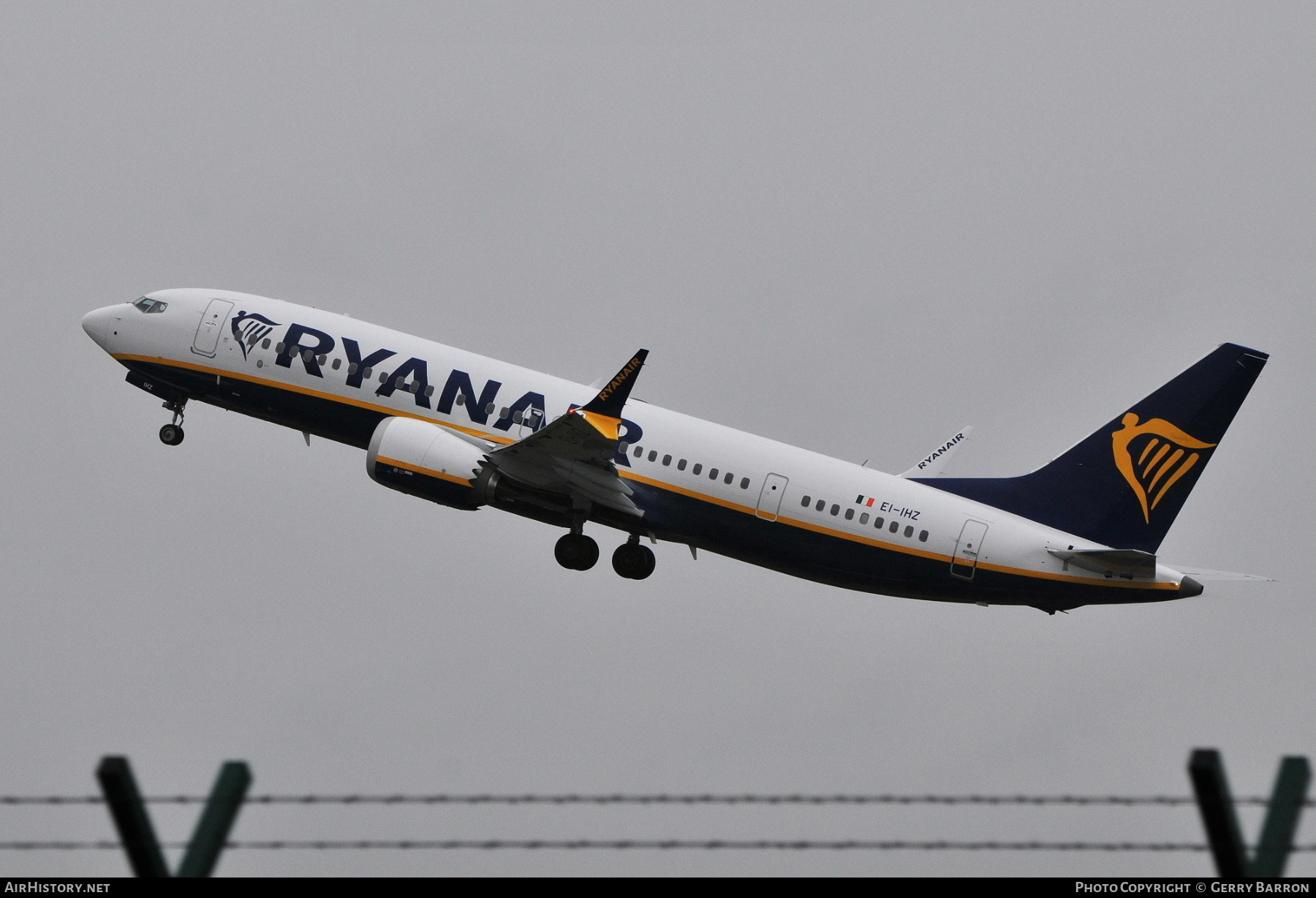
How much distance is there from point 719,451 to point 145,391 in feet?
62.9

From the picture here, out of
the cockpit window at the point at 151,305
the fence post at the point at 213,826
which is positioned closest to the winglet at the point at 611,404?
the cockpit window at the point at 151,305

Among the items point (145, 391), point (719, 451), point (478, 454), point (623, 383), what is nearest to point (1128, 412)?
point (719, 451)

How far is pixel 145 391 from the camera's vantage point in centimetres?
5141

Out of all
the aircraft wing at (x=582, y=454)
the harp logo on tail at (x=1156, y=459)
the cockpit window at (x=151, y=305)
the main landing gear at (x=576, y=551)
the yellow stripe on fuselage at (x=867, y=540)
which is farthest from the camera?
the cockpit window at (x=151, y=305)

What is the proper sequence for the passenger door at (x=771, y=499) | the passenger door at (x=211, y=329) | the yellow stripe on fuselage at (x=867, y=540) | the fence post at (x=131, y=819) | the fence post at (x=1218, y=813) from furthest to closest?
1. the passenger door at (x=211, y=329)
2. the passenger door at (x=771, y=499)
3. the yellow stripe on fuselage at (x=867, y=540)
4. the fence post at (x=131, y=819)
5. the fence post at (x=1218, y=813)

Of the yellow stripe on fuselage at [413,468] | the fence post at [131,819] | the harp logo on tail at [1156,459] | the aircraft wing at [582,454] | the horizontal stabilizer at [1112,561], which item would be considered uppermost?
the harp logo on tail at [1156,459]

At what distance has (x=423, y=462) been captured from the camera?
144 ft

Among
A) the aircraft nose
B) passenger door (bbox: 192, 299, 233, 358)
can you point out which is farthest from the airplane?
the aircraft nose

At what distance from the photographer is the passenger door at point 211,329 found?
1921 inches

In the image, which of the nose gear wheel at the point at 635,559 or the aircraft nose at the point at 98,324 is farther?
the aircraft nose at the point at 98,324

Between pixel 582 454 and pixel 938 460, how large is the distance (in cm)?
1197

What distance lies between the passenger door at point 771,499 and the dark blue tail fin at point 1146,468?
540cm

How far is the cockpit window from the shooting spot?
50.4m

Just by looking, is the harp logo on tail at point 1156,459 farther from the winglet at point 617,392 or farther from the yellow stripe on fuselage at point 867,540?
the winglet at point 617,392
